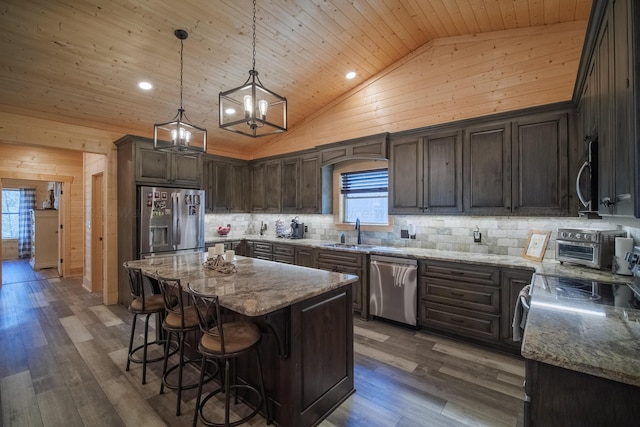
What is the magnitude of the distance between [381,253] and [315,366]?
2.01 metres

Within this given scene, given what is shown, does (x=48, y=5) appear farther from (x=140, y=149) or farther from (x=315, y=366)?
(x=315, y=366)

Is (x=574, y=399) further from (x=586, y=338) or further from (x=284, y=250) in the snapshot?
(x=284, y=250)

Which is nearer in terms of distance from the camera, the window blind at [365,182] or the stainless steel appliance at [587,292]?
the stainless steel appliance at [587,292]

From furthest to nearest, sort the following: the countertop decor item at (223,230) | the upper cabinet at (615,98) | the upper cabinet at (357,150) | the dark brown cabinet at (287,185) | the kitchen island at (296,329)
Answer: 1. the countertop decor item at (223,230)
2. the dark brown cabinet at (287,185)
3. the upper cabinet at (357,150)
4. the kitchen island at (296,329)
5. the upper cabinet at (615,98)

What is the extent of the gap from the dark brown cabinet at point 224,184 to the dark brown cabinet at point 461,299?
3.98 m

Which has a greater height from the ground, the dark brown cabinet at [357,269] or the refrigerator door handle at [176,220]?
the refrigerator door handle at [176,220]

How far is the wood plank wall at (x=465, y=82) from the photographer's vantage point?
3.19 metres

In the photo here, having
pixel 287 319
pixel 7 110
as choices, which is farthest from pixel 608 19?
pixel 7 110

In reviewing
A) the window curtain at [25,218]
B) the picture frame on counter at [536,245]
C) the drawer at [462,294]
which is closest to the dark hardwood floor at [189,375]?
the drawer at [462,294]

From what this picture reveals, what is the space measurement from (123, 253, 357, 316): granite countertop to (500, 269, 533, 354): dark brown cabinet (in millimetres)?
1760

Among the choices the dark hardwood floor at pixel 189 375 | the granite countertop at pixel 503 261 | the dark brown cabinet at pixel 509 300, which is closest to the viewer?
the dark hardwood floor at pixel 189 375

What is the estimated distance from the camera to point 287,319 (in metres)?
1.86

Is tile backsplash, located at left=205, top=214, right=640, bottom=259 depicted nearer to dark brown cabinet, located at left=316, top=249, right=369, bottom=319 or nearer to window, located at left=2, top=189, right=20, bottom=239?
dark brown cabinet, located at left=316, top=249, right=369, bottom=319

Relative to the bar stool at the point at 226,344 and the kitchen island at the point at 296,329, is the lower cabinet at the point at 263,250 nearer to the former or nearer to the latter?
the kitchen island at the point at 296,329
